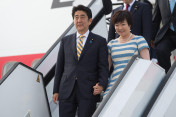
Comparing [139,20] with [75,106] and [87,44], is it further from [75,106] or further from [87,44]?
[75,106]

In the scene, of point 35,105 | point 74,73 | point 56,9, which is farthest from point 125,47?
point 56,9

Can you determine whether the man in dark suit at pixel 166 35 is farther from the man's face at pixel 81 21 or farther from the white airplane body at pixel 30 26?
the white airplane body at pixel 30 26

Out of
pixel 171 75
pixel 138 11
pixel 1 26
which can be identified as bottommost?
pixel 1 26

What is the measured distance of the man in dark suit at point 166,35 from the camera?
3.83 meters

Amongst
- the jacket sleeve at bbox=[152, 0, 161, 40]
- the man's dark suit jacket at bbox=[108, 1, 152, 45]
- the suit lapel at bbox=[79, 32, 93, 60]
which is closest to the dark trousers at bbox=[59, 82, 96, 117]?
the suit lapel at bbox=[79, 32, 93, 60]

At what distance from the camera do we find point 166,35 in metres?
3.91

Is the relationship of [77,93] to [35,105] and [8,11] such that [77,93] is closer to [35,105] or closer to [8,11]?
[35,105]

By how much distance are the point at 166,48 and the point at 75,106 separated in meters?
1.21

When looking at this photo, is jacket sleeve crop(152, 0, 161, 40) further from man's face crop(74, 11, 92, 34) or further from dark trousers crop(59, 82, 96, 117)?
dark trousers crop(59, 82, 96, 117)

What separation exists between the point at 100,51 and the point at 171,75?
2.46 feet

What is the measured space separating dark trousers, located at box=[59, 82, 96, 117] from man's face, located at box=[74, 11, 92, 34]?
0.54 m

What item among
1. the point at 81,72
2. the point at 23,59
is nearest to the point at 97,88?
the point at 81,72

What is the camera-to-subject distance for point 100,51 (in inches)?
130

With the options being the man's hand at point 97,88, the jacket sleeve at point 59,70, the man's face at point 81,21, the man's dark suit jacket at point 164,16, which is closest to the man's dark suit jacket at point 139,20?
the man's dark suit jacket at point 164,16
